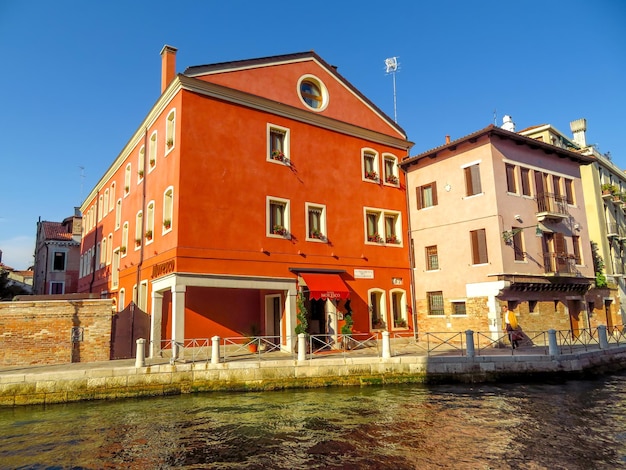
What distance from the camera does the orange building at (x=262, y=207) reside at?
55.2ft

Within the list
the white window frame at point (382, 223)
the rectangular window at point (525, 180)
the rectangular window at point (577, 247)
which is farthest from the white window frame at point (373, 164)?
the rectangular window at point (577, 247)

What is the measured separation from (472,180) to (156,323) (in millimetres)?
14939

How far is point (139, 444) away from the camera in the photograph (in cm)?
872

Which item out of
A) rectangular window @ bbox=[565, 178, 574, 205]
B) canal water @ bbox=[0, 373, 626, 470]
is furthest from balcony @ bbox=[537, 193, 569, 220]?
canal water @ bbox=[0, 373, 626, 470]

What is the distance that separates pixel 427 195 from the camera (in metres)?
22.6

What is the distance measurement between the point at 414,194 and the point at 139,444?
710 inches

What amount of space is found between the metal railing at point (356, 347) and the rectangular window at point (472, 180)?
20.7 ft

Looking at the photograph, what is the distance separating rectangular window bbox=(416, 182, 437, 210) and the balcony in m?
4.78

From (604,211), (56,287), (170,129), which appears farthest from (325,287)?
(56,287)

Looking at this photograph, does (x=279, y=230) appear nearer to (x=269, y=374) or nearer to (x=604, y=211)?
(x=269, y=374)

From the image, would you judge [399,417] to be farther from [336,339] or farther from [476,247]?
[476,247]

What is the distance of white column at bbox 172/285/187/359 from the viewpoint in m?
15.1

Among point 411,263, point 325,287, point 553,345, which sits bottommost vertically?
point 553,345

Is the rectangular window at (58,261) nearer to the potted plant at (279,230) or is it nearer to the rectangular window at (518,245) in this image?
the potted plant at (279,230)
